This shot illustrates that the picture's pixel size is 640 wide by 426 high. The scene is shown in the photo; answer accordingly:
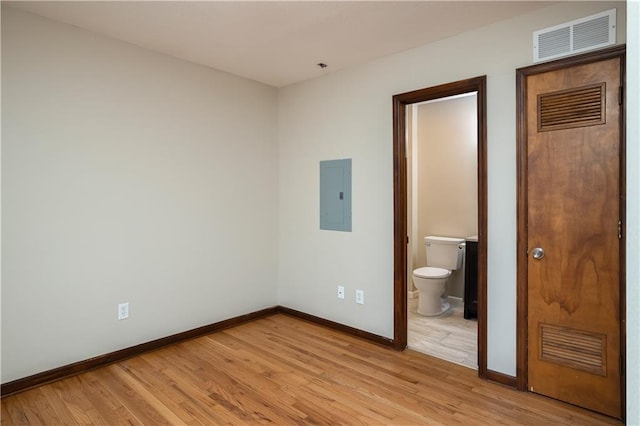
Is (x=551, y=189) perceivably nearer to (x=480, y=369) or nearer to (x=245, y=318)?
(x=480, y=369)

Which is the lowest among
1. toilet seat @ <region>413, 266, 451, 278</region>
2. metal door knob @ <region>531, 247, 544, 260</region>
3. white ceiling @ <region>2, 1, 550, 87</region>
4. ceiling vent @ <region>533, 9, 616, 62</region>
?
toilet seat @ <region>413, 266, 451, 278</region>

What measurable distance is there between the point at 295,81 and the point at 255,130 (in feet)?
2.23

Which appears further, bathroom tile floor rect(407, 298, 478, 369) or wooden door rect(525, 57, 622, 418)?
bathroom tile floor rect(407, 298, 478, 369)

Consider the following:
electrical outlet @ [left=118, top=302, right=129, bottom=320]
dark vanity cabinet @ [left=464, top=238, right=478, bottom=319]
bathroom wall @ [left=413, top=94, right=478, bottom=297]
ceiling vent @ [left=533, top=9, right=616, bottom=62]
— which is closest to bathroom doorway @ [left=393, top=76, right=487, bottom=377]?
dark vanity cabinet @ [left=464, top=238, right=478, bottom=319]

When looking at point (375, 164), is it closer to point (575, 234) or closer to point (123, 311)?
point (575, 234)

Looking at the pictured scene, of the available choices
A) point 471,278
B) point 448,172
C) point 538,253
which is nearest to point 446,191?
point 448,172

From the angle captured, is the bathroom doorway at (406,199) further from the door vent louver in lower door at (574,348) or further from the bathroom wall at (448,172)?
the bathroom wall at (448,172)

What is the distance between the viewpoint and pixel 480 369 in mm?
2643

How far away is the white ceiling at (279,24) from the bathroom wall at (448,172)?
1.85m

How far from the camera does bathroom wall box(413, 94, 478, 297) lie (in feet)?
14.7

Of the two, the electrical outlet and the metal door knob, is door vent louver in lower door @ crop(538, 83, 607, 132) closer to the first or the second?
the metal door knob

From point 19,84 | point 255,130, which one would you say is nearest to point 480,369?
point 255,130

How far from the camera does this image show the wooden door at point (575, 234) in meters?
2.16

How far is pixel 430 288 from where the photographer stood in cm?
403
